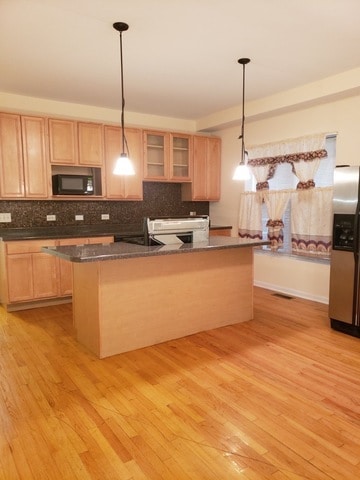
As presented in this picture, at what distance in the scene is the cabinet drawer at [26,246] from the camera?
408cm

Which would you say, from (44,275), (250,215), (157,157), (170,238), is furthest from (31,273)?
(250,215)

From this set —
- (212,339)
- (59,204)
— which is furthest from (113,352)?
(59,204)

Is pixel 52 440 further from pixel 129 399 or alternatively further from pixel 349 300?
pixel 349 300

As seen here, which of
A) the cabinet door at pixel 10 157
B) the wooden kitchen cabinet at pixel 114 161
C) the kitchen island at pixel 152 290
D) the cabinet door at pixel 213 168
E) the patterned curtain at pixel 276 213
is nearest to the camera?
the kitchen island at pixel 152 290

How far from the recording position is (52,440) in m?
1.93

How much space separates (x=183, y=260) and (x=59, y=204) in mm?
2457

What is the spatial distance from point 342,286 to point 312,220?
3.98 feet

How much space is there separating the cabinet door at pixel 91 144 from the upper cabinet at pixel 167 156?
2.35 ft

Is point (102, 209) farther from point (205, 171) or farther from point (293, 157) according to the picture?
point (293, 157)

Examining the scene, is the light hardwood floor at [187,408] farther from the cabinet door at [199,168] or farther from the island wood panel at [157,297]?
the cabinet door at [199,168]

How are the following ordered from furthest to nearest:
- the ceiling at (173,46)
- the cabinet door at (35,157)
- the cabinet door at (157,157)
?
the cabinet door at (157,157) < the cabinet door at (35,157) < the ceiling at (173,46)

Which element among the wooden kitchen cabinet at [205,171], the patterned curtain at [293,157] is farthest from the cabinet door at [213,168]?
the patterned curtain at [293,157]

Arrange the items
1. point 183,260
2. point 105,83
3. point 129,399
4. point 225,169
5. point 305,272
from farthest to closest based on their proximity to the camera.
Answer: point 225,169 < point 305,272 < point 105,83 < point 183,260 < point 129,399

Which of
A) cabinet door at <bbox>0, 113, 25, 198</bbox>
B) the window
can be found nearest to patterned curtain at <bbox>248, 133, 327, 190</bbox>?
the window
